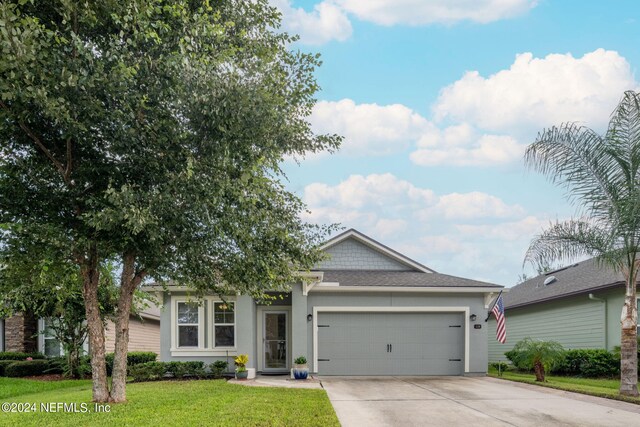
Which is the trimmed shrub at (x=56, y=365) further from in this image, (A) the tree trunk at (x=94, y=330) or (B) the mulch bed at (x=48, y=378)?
(A) the tree trunk at (x=94, y=330)

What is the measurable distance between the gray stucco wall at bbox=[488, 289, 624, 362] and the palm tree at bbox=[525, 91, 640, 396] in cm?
535

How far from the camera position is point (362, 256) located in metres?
21.3

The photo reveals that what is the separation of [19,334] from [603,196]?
20.3m

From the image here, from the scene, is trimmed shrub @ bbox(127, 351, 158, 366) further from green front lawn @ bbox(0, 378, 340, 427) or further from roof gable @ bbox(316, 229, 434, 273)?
roof gable @ bbox(316, 229, 434, 273)

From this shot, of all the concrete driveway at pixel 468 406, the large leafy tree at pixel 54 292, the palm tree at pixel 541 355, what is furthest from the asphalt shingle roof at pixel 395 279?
the large leafy tree at pixel 54 292

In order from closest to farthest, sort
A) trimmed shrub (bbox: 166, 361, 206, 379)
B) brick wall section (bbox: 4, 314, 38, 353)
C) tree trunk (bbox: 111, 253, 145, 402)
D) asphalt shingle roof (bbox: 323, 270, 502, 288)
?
tree trunk (bbox: 111, 253, 145, 402), trimmed shrub (bbox: 166, 361, 206, 379), asphalt shingle roof (bbox: 323, 270, 502, 288), brick wall section (bbox: 4, 314, 38, 353)

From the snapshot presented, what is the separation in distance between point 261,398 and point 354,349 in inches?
264

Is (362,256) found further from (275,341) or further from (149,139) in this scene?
(149,139)

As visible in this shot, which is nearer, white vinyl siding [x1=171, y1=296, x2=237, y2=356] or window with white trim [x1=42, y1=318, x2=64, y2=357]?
white vinyl siding [x1=171, y1=296, x2=237, y2=356]

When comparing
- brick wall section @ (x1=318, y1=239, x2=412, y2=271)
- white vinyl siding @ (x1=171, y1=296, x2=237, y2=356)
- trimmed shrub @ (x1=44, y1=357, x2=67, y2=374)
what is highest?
brick wall section @ (x1=318, y1=239, x2=412, y2=271)

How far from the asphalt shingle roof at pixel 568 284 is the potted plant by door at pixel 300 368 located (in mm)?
8639

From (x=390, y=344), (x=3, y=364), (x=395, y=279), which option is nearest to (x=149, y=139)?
(x=390, y=344)

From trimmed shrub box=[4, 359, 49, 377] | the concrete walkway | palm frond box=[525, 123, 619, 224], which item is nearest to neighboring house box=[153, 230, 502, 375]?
the concrete walkway

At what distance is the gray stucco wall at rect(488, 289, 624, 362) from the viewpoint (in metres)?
17.8
